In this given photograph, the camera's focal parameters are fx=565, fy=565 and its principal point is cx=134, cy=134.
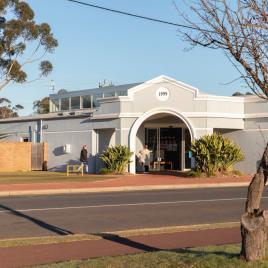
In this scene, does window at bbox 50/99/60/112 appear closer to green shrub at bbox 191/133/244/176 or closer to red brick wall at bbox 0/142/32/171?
red brick wall at bbox 0/142/32/171

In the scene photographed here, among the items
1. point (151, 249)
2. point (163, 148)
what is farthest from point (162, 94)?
point (151, 249)

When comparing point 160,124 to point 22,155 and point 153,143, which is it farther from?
point 22,155

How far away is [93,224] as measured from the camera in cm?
1227

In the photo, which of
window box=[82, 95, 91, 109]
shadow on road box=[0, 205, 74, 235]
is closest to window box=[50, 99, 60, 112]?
window box=[82, 95, 91, 109]

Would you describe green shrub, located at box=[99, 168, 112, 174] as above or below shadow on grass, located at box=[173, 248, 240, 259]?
above

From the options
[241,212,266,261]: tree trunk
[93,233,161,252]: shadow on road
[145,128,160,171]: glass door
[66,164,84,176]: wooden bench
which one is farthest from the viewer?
[145,128,160,171]: glass door

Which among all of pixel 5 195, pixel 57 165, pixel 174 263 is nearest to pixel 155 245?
pixel 174 263

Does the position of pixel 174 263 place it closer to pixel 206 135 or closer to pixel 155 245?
pixel 155 245

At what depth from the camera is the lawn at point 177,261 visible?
6.54m

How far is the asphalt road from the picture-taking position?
38.8 feet

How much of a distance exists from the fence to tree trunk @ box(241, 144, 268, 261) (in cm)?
3012

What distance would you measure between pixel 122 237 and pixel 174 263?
3148 millimetres

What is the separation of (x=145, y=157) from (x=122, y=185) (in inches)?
338

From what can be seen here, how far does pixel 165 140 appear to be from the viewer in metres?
35.1
